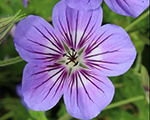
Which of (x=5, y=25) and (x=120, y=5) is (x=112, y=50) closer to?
(x=120, y=5)

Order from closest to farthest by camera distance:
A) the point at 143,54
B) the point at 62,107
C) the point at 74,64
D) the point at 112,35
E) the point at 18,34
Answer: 1. the point at 18,34
2. the point at 112,35
3. the point at 74,64
4. the point at 62,107
5. the point at 143,54

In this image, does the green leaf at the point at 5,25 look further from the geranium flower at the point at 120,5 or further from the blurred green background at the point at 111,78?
the blurred green background at the point at 111,78

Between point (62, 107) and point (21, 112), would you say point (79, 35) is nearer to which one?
point (62, 107)

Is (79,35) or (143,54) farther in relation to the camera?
(143,54)

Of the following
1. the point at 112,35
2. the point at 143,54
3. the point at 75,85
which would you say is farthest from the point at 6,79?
the point at 112,35

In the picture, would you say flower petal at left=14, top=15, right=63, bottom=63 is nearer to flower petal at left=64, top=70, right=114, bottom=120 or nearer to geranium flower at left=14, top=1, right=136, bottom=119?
geranium flower at left=14, top=1, right=136, bottom=119
